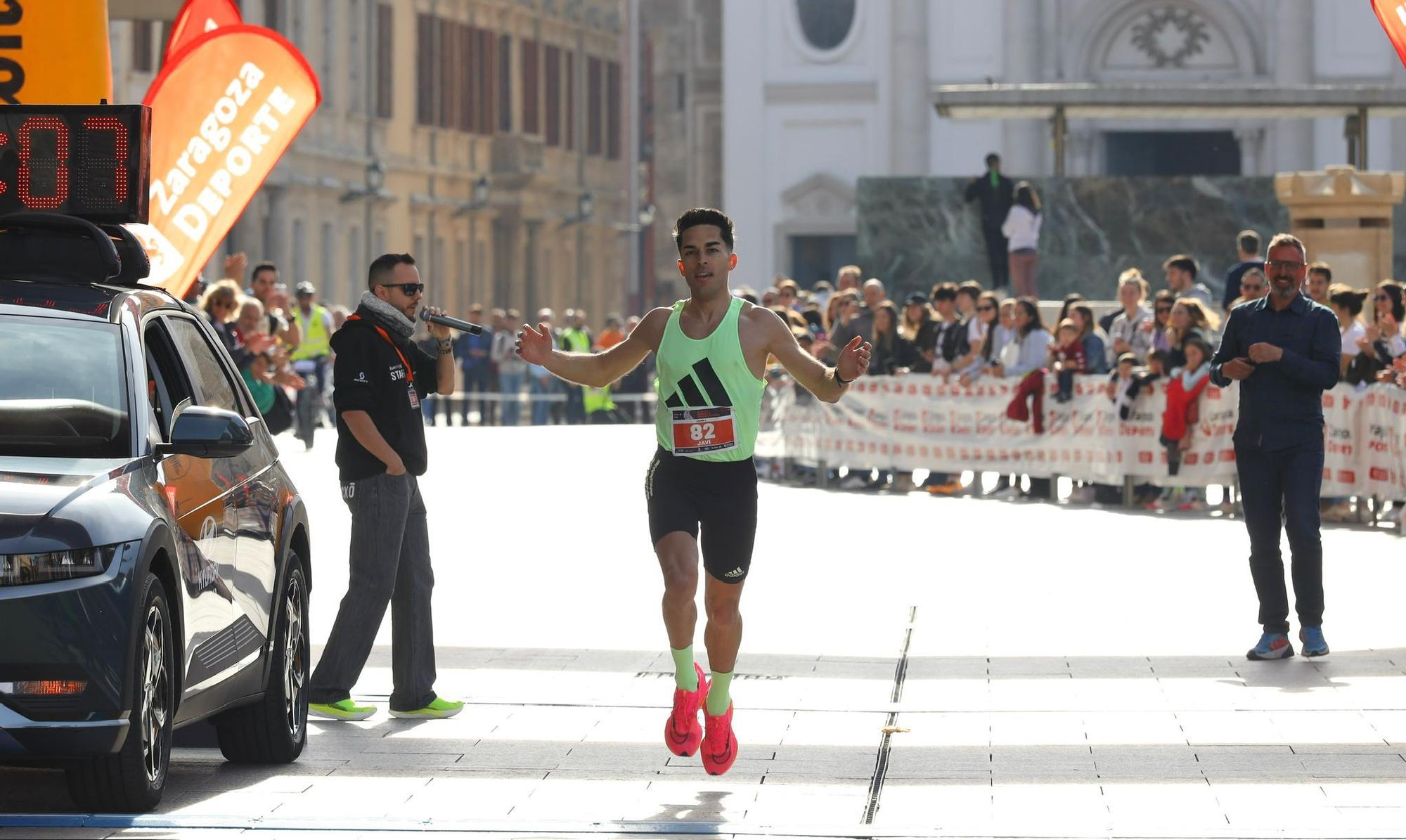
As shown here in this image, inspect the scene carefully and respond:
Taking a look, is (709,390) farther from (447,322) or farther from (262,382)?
(262,382)

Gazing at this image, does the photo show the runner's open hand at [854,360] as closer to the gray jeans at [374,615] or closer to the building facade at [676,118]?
the gray jeans at [374,615]

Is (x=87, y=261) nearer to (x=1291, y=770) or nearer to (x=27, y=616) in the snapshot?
(x=27, y=616)

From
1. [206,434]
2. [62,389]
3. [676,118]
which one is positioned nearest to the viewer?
[206,434]

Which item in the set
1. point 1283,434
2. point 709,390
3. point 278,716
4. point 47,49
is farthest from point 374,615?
point 1283,434

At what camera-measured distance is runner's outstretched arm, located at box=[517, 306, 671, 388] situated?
31.4 ft

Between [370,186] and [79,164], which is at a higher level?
[370,186]

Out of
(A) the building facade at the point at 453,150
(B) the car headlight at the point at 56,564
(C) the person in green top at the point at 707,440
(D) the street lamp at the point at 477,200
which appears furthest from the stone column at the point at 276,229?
(B) the car headlight at the point at 56,564

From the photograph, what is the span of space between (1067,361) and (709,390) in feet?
49.2

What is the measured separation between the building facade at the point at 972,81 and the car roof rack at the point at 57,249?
1837 inches

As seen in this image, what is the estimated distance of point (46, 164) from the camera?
10477 millimetres

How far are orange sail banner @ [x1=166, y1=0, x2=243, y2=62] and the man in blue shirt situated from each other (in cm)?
546

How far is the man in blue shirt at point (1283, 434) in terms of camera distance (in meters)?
12.9

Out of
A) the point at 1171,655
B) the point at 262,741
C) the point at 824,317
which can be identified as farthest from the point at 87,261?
the point at 824,317

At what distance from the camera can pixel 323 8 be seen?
5497 cm
